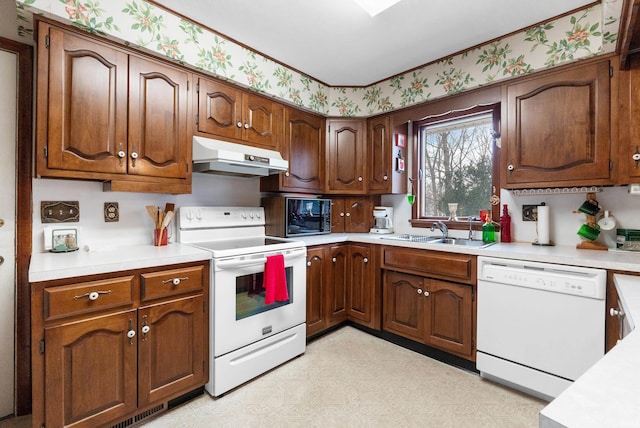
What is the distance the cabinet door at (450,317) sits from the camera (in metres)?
2.05

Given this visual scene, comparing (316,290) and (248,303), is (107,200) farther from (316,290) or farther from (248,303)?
(316,290)

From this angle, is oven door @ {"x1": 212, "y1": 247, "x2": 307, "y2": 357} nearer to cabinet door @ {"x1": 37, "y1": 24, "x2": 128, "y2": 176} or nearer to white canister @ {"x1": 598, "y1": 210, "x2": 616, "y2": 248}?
cabinet door @ {"x1": 37, "y1": 24, "x2": 128, "y2": 176}

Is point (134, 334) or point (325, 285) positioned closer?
point (134, 334)

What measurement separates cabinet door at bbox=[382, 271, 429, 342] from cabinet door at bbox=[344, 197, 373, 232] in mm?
735

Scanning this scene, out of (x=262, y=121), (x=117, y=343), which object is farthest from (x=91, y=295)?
(x=262, y=121)

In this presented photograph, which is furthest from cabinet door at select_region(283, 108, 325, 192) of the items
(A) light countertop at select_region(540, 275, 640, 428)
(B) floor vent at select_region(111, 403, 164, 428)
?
(A) light countertop at select_region(540, 275, 640, 428)

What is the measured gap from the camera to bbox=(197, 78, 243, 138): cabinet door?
6.82 ft

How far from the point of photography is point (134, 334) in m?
1.53

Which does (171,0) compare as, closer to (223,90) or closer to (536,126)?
(223,90)

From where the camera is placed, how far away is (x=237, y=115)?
2271 mm

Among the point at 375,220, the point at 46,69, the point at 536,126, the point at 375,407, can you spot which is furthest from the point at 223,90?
the point at 375,407

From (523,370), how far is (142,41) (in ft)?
9.79

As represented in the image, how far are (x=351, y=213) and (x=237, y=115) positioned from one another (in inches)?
59.6

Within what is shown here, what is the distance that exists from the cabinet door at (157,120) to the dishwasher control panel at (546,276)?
211 centimetres
